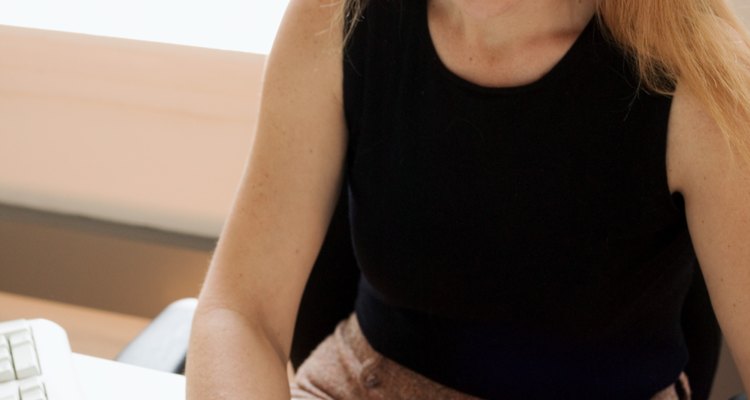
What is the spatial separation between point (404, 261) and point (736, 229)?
329mm

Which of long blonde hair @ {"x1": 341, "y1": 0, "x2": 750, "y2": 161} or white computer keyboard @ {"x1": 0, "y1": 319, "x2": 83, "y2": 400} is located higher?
long blonde hair @ {"x1": 341, "y1": 0, "x2": 750, "y2": 161}

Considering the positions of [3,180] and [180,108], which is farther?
[3,180]

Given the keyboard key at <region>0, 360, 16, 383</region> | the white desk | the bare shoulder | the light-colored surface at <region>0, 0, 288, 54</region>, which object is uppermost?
the bare shoulder

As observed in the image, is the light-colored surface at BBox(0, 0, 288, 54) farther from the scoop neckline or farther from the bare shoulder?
the bare shoulder

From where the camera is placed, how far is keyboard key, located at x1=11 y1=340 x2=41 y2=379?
31.7 inches

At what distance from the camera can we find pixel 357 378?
105cm

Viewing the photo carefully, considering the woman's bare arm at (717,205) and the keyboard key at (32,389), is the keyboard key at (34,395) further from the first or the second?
the woman's bare arm at (717,205)

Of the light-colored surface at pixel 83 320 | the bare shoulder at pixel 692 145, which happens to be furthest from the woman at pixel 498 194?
the light-colored surface at pixel 83 320

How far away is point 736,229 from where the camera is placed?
820 mm

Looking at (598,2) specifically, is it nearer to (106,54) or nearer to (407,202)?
(407,202)

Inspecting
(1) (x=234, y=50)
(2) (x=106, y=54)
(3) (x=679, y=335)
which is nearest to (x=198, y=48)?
(1) (x=234, y=50)

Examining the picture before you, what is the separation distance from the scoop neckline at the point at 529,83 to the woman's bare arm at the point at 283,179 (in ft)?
0.32

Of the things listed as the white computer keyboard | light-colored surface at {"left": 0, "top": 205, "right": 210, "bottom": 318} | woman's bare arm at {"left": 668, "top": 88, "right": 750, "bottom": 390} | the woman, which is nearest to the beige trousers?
the woman

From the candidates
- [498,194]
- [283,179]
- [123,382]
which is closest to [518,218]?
[498,194]
